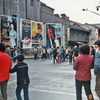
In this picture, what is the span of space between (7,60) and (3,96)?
947mm

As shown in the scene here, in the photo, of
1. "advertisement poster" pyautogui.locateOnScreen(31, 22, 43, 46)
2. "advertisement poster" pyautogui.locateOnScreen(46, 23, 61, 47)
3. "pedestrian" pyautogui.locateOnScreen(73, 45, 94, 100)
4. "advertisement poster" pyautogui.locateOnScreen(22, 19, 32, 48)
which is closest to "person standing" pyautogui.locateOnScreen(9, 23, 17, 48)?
"advertisement poster" pyautogui.locateOnScreen(22, 19, 32, 48)

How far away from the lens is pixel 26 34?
104 feet

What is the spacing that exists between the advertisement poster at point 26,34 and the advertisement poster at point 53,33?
5.61 meters

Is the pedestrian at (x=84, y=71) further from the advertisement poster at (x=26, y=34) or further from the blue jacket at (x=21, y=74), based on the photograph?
the advertisement poster at (x=26, y=34)

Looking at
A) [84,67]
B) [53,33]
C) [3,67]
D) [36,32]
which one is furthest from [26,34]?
[84,67]

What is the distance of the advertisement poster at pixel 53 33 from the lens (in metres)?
36.6

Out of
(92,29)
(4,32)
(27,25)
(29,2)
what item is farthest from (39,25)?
(92,29)

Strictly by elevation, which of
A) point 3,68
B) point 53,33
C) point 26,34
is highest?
point 53,33

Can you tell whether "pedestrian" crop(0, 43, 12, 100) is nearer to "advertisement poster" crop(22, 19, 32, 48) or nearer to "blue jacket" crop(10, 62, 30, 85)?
"blue jacket" crop(10, 62, 30, 85)

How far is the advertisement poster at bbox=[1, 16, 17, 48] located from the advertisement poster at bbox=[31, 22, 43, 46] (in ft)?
13.6

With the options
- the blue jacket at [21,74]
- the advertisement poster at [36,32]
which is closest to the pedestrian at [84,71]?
the blue jacket at [21,74]

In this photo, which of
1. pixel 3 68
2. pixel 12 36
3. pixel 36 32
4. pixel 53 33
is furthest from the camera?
pixel 53 33

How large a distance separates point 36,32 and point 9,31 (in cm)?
668

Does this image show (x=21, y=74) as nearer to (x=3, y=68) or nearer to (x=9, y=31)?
(x=3, y=68)
